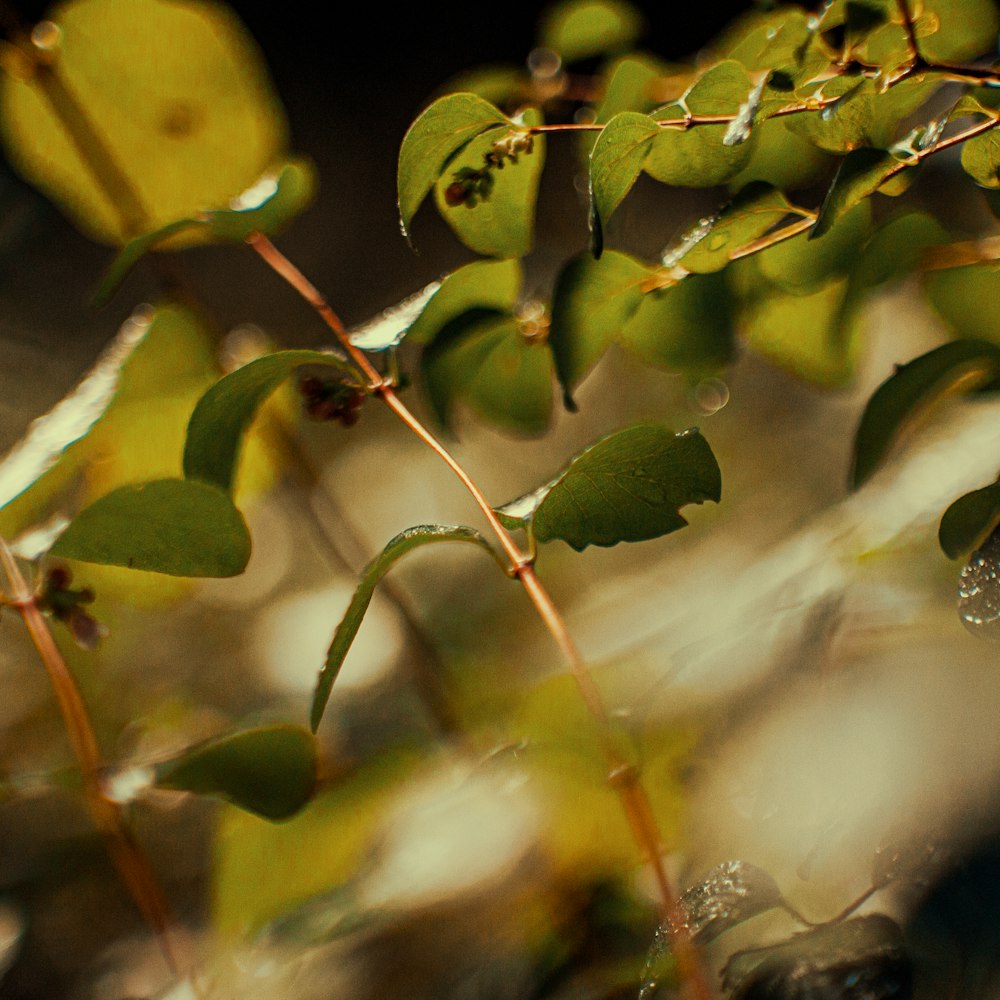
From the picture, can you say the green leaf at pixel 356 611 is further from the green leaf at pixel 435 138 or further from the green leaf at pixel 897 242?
the green leaf at pixel 897 242

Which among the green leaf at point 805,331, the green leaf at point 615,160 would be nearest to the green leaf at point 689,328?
the green leaf at point 805,331

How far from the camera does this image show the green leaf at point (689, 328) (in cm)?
47

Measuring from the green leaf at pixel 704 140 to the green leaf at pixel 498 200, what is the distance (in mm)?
59

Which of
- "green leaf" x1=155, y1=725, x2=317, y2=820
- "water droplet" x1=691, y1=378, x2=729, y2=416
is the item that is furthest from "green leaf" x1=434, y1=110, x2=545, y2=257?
"water droplet" x1=691, y1=378, x2=729, y2=416

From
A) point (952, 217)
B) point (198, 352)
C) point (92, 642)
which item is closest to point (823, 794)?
point (92, 642)

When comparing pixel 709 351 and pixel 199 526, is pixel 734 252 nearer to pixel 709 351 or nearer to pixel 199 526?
pixel 709 351

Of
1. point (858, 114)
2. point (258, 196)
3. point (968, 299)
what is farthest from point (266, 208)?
point (968, 299)

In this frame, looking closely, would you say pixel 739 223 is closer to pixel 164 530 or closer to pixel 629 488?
pixel 629 488

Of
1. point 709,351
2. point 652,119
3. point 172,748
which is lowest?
point 172,748

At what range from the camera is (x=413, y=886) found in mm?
423

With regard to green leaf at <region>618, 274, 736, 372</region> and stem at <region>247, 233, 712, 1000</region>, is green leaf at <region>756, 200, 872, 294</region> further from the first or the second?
stem at <region>247, 233, 712, 1000</region>

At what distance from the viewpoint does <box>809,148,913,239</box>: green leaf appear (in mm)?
299

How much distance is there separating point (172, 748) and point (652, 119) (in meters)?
0.59

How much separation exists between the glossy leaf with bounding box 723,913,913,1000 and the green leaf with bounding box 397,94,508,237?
286 millimetres
